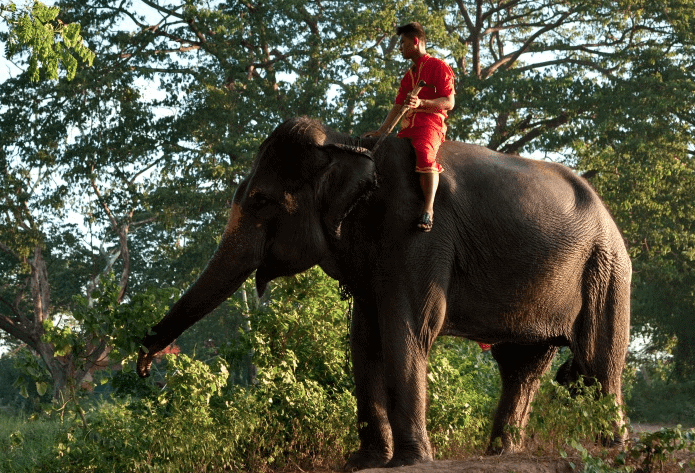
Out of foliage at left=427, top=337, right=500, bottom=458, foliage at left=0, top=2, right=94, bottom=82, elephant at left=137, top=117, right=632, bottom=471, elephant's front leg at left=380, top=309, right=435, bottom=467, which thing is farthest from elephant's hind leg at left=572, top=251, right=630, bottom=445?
foliage at left=0, top=2, right=94, bottom=82

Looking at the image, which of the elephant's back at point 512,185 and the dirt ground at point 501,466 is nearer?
the dirt ground at point 501,466

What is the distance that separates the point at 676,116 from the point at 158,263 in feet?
54.3

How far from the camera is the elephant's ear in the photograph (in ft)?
17.1

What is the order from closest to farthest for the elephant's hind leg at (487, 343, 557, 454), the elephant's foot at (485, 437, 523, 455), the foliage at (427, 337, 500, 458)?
the elephant's foot at (485, 437, 523, 455)
the elephant's hind leg at (487, 343, 557, 454)
the foliage at (427, 337, 500, 458)

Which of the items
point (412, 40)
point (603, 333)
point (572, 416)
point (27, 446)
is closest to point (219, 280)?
point (412, 40)

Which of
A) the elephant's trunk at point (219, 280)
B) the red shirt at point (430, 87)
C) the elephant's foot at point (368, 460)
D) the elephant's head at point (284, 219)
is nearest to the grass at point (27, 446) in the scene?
the elephant's trunk at point (219, 280)

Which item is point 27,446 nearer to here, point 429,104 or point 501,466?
point 429,104

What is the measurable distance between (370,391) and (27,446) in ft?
19.1

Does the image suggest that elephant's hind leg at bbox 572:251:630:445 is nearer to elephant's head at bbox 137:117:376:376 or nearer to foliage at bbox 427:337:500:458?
foliage at bbox 427:337:500:458

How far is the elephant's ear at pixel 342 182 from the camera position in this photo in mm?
5219

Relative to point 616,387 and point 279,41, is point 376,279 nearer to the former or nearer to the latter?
point 616,387

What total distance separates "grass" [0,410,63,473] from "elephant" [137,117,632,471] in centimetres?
154

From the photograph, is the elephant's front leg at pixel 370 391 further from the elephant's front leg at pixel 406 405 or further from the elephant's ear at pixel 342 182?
the elephant's ear at pixel 342 182

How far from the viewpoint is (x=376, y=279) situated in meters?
5.28
